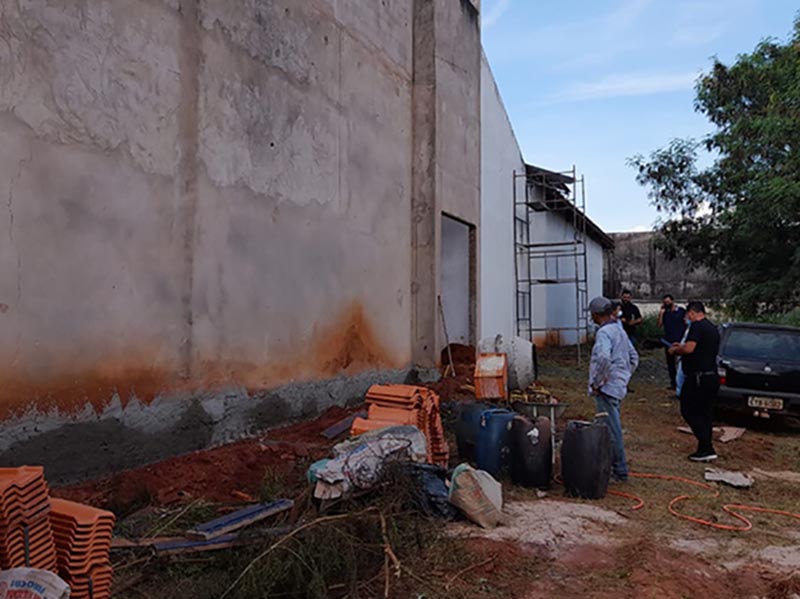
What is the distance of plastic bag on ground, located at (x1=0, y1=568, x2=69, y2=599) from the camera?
276 centimetres

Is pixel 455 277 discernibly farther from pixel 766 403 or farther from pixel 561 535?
pixel 561 535

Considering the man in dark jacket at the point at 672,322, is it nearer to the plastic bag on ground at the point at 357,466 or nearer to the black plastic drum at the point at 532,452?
the black plastic drum at the point at 532,452

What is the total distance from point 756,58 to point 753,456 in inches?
576

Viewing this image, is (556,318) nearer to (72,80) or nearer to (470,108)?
(470,108)

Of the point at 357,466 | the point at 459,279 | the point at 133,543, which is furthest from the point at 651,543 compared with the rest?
the point at 459,279

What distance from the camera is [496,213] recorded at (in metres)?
15.4

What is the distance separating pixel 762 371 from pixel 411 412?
5440mm

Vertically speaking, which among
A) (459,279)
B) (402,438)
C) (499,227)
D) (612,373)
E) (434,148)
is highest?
(434,148)

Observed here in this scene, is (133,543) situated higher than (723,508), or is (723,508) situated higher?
(133,543)

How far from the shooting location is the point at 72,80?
4.90 metres

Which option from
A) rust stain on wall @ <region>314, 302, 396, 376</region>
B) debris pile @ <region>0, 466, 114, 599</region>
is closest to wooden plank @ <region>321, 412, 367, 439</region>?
rust stain on wall @ <region>314, 302, 396, 376</region>

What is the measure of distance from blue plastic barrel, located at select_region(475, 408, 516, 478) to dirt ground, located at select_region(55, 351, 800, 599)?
231 millimetres

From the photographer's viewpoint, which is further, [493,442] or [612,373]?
[612,373]

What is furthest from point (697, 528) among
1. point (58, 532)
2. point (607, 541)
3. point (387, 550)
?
point (58, 532)
